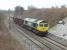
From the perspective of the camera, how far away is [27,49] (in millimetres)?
26500

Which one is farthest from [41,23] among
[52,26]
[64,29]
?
[52,26]

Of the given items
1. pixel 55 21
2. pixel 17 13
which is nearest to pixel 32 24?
pixel 55 21

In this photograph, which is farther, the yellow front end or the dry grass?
the yellow front end

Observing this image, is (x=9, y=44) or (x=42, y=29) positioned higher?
(x=42, y=29)

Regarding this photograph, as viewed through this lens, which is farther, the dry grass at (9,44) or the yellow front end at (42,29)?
the yellow front end at (42,29)

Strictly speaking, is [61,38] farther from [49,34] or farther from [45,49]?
[45,49]

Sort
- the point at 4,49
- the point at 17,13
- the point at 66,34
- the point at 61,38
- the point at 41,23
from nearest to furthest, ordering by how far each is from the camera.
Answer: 1. the point at 4,49
2. the point at 61,38
3. the point at 66,34
4. the point at 41,23
5. the point at 17,13

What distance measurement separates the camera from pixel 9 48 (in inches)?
985

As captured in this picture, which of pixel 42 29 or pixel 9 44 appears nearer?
pixel 9 44

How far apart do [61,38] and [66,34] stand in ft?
9.52

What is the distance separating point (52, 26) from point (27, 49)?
24480 millimetres

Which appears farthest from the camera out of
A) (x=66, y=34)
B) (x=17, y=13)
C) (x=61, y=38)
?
(x=17, y=13)

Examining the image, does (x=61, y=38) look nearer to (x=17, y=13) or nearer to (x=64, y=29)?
(x=64, y=29)

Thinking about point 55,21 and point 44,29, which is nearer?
point 44,29
